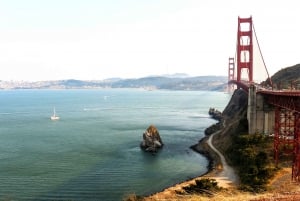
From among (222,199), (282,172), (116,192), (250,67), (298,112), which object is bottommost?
(116,192)

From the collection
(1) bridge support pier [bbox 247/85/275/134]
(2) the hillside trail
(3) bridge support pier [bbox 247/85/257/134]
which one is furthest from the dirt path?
(1) bridge support pier [bbox 247/85/275/134]

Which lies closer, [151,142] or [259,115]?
[259,115]

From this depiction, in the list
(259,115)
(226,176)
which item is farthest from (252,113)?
(226,176)

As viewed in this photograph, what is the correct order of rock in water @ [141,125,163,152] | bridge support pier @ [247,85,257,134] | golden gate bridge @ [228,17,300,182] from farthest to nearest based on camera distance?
rock in water @ [141,125,163,152] → bridge support pier @ [247,85,257,134] → golden gate bridge @ [228,17,300,182]

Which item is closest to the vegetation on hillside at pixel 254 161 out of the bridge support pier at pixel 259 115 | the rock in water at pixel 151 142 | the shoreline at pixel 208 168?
the shoreline at pixel 208 168

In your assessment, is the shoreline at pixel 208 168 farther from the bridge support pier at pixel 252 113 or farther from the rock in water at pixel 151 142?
the bridge support pier at pixel 252 113

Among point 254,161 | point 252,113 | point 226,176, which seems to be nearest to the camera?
point 254,161

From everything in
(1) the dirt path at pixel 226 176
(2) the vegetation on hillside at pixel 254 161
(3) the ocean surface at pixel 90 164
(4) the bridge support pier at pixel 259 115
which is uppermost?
(4) the bridge support pier at pixel 259 115

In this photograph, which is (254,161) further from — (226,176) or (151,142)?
(151,142)

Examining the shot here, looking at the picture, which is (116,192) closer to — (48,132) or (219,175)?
(219,175)

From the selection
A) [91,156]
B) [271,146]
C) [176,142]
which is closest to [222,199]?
[271,146]

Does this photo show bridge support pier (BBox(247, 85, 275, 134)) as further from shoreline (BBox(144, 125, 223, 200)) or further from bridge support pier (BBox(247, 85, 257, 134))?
shoreline (BBox(144, 125, 223, 200))
